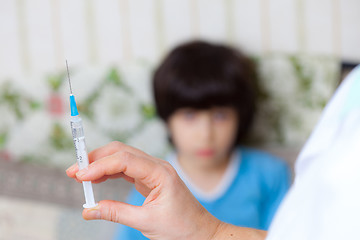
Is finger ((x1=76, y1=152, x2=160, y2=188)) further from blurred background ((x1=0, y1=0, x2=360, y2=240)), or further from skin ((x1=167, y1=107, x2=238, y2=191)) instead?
blurred background ((x1=0, y1=0, x2=360, y2=240))

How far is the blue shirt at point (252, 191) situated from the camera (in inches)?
48.1

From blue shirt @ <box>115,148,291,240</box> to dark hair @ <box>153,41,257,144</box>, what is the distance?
0.41ft

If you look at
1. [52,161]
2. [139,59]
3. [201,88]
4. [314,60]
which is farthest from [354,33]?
[52,161]

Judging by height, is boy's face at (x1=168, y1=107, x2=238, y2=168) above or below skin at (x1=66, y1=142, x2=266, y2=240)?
below

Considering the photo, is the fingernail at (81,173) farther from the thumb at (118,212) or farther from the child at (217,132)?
the child at (217,132)

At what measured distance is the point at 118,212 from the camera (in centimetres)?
54

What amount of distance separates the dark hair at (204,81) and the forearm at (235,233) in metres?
0.60

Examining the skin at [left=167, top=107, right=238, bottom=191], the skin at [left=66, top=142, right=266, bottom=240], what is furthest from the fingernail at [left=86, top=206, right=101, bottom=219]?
the skin at [left=167, top=107, right=238, bottom=191]

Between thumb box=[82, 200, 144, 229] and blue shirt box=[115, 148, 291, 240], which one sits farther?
blue shirt box=[115, 148, 291, 240]

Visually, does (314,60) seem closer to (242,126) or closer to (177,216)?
(242,126)

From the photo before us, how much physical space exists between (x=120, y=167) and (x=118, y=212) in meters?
0.06

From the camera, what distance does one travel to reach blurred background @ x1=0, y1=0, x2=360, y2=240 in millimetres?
1413

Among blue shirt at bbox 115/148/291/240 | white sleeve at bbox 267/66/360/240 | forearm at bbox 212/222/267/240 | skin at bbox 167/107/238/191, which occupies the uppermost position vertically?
white sleeve at bbox 267/66/360/240

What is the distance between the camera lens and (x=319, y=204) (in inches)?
17.5
